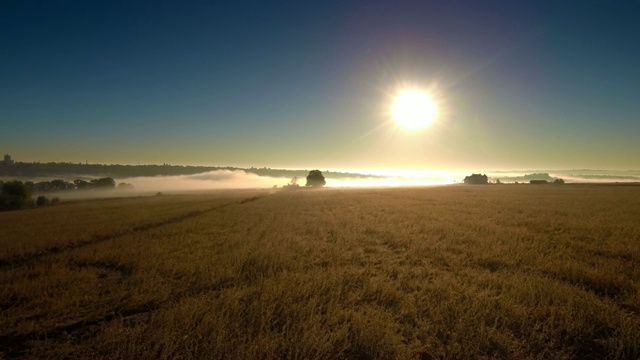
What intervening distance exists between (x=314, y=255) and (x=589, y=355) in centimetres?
796

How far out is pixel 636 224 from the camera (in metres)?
17.3

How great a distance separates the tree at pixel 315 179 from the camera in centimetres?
13812

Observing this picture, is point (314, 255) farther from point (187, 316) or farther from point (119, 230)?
point (119, 230)

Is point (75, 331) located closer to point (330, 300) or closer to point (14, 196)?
point (330, 300)

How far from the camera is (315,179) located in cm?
13900

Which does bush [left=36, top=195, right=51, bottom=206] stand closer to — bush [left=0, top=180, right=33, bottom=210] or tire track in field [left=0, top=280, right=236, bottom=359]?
bush [left=0, top=180, right=33, bottom=210]

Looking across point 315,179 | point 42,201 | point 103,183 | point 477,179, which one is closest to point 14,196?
point 42,201

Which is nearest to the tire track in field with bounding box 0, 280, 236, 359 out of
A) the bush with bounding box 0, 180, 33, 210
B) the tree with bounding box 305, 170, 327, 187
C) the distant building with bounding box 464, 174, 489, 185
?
the bush with bounding box 0, 180, 33, 210

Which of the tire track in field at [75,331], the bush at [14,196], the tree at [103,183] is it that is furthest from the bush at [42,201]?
the tree at [103,183]

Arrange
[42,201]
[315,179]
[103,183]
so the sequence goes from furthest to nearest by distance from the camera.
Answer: [103,183], [315,179], [42,201]

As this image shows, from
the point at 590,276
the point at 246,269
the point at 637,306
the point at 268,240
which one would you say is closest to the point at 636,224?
the point at 590,276

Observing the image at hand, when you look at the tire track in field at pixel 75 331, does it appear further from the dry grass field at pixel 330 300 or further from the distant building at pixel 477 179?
the distant building at pixel 477 179

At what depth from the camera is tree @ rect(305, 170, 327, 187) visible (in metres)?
138

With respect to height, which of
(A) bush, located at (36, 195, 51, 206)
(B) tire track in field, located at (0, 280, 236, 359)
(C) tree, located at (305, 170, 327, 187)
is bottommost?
(A) bush, located at (36, 195, 51, 206)
